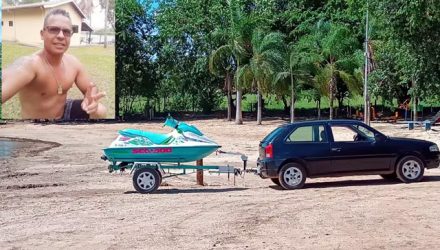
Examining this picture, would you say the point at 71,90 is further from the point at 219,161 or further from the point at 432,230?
the point at 432,230

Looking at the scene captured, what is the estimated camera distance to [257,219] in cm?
995

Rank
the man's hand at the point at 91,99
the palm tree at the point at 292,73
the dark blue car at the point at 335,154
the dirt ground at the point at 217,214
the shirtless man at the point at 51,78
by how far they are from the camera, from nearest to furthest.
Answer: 1. the dirt ground at the point at 217,214
2. the dark blue car at the point at 335,154
3. the shirtless man at the point at 51,78
4. the palm tree at the point at 292,73
5. the man's hand at the point at 91,99

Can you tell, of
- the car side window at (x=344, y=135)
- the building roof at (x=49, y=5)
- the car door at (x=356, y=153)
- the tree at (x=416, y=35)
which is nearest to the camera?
the car door at (x=356, y=153)

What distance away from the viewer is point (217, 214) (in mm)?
10578

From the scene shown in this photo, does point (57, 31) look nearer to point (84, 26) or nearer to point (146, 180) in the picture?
point (84, 26)

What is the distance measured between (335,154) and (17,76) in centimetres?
3510

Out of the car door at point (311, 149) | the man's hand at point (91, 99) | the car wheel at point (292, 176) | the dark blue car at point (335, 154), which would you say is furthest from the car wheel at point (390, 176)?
the man's hand at point (91, 99)

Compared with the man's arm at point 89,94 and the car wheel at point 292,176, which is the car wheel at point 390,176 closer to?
the car wheel at point 292,176

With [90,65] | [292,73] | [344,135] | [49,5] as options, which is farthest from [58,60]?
[344,135]

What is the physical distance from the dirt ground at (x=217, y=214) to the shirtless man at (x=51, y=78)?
26434mm

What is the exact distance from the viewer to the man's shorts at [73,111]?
45.6 meters

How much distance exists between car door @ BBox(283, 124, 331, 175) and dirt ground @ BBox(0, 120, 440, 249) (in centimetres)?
50

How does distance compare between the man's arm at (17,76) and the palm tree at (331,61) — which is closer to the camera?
the man's arm at (17,76)

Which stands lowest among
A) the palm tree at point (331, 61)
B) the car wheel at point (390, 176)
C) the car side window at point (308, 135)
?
the car wheel at point (390, 176)
